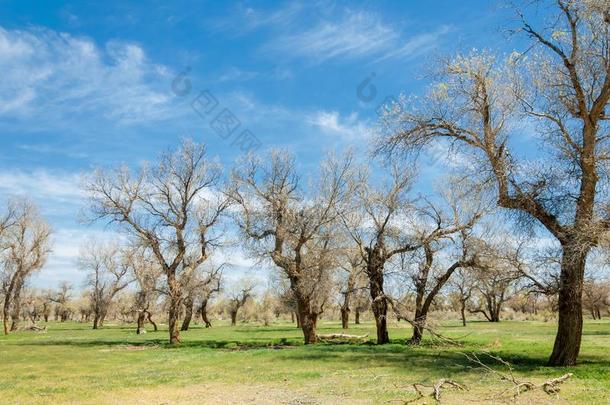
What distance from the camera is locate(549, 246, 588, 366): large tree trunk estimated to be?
17875 mm

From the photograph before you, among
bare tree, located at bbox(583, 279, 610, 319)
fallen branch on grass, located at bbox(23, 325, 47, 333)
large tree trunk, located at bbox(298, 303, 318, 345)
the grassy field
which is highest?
bare tree, located at bbox(583, 279, 610, 319)

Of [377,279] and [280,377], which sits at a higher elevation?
[377,279]

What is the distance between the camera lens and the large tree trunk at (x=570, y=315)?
17875 mm

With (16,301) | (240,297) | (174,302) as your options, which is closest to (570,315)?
(174,302)

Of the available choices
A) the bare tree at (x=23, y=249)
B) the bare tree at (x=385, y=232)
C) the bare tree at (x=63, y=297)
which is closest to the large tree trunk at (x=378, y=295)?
the bare tree at (x=385, y=232)

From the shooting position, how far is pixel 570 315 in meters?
18.1

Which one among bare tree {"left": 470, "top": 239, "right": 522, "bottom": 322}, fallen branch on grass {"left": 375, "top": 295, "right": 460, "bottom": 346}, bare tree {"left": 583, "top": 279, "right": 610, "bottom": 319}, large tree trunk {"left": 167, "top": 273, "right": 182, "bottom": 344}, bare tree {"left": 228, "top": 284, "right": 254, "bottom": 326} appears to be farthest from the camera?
bare tree {"left": 228, "top": 284, "right": 254, "bottom": 326}

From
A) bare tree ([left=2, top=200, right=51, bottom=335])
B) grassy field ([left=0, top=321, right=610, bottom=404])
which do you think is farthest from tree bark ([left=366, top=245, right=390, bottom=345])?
bare tree ([left=2, top=200, right=51, bottom=335])

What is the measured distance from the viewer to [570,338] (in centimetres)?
1805

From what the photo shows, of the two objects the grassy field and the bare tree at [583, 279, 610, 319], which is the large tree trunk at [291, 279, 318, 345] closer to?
the grassy field

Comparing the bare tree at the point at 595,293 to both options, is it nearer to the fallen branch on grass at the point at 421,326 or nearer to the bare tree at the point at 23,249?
the fallen branch on grass at the point at 421,326

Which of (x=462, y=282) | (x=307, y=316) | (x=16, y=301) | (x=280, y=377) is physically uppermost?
(x=462, y=282)

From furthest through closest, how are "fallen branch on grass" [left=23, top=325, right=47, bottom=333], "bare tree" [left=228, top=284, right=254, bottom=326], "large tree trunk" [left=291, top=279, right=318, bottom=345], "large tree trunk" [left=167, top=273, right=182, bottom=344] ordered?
"bare tree" [left=228, top=284, right=254, bottom=326] < "fallen branch on grass" [left=23, top=325, right=47, bottom=333] < "large tree trunk" [left=167, top=273, right=182, bottom=344] < "large tree trunk" [left=291, top=279, right=318, bottom=345]

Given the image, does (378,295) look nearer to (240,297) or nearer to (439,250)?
(439,250)
